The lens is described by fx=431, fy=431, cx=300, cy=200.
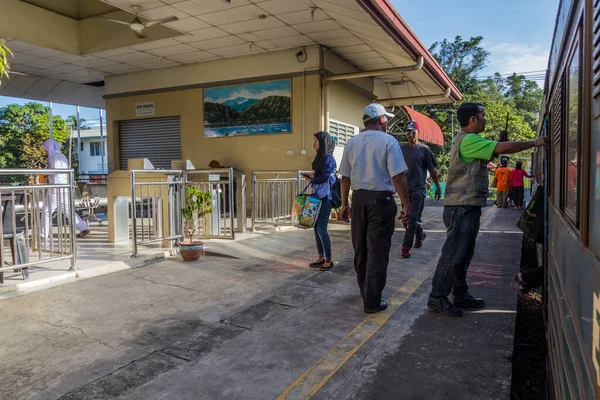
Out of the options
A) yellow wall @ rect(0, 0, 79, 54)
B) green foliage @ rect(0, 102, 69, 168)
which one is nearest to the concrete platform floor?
yellow wall @ rect(0, 0, 79, 54)

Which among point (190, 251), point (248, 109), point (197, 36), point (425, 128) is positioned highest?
point (197, 36)

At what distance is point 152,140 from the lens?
13.0m

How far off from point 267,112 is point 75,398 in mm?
9266

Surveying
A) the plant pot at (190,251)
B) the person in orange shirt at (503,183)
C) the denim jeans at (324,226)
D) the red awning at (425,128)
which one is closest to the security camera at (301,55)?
the red awning at (425,128)

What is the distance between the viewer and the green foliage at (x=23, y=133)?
98.5 feet

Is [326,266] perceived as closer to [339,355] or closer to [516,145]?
[339,355]

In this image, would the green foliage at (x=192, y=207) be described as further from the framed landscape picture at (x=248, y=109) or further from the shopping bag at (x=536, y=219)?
the framed landscape picture at (x=248, y=109)

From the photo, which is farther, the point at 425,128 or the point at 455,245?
the point at 425,128

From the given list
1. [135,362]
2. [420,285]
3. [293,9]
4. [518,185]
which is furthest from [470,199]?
[518,185]

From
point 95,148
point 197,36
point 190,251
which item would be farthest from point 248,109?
point 95,148

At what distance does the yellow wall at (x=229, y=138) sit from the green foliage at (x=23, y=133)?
1990 cm

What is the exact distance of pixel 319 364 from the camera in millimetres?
2918

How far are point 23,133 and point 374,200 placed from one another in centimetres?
3412

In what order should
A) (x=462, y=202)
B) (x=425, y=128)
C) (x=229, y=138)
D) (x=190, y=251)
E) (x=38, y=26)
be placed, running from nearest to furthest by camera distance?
1. (x=462, y=202)
2. (x=190, y=251)
3. (x=38, y=26)
4. (x=229, y=138)
5. (x=425, y=128)
